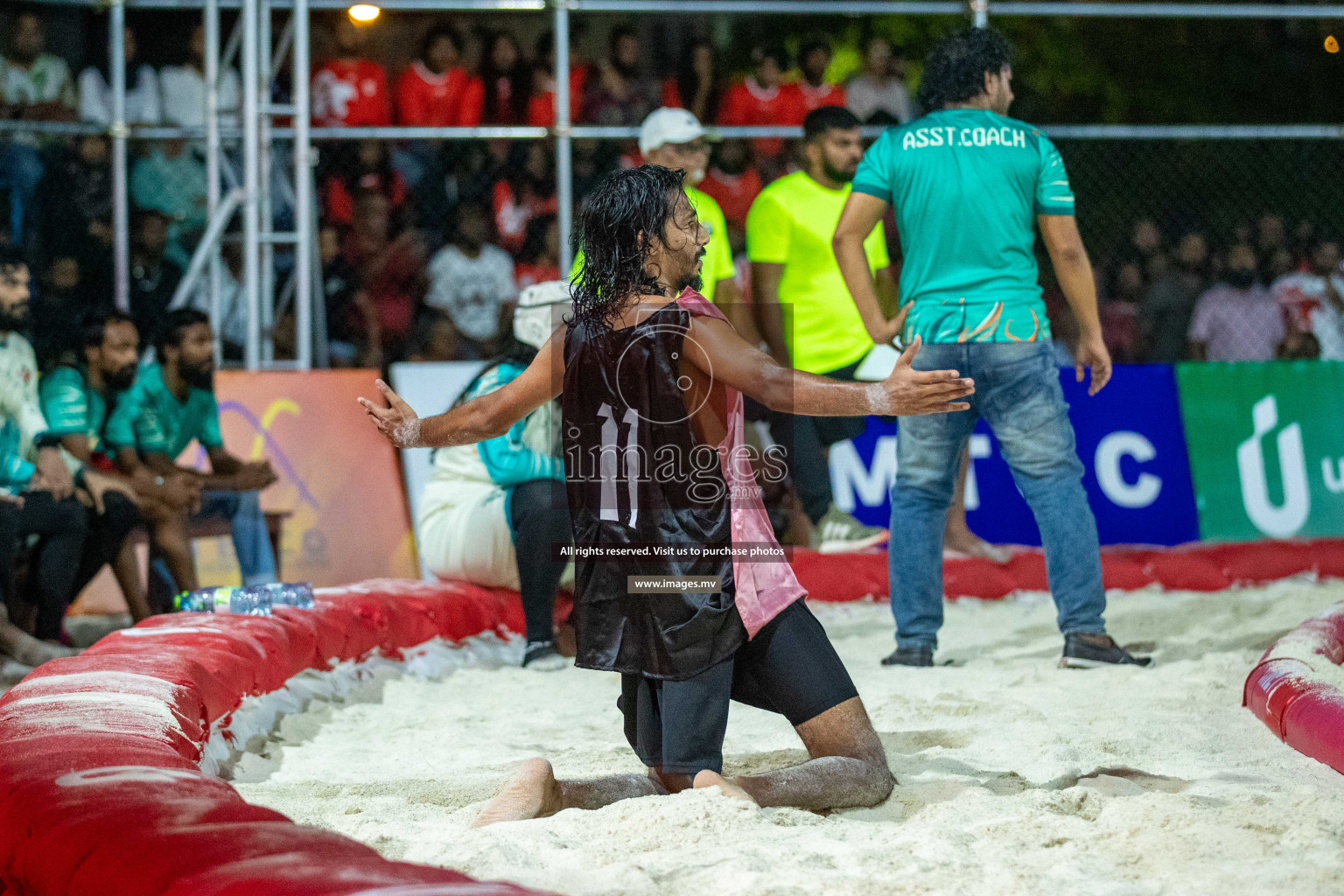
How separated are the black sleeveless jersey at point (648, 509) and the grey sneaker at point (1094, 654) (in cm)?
187

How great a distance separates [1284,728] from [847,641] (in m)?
1.88

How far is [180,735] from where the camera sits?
9.38 feet

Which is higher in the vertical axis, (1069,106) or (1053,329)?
(1069,106)

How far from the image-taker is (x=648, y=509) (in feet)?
8.74

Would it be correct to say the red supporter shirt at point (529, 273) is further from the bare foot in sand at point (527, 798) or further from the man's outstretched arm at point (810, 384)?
the bare foot in sand at point (527, 798)

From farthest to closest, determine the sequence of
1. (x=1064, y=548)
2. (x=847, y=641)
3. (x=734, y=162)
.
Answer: (x=734, y=162), (x=847, y=641), (x=1064, y=548)

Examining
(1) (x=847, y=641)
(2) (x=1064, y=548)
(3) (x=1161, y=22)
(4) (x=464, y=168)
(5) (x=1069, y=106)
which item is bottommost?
(1) (x=847, y=641)

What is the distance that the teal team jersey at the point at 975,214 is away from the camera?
14.2 ft

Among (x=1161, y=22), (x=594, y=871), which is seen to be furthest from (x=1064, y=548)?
(x=1161, y=22)

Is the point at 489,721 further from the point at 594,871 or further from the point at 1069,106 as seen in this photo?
the point at 1069,106

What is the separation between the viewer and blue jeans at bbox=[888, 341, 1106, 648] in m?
4.23

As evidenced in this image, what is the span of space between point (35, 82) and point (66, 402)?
2989 mm

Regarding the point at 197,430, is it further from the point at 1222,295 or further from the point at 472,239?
the point at 1222,295

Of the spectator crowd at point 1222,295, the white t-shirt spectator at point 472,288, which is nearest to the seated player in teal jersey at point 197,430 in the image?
the white t-shirt spectator at point 472,288
